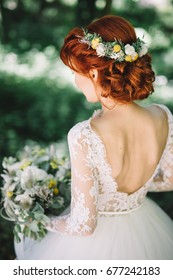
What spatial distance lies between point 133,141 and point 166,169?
0.37 meters

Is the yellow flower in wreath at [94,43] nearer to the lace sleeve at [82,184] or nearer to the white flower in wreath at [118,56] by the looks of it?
the white flower in wreath at [118,56]

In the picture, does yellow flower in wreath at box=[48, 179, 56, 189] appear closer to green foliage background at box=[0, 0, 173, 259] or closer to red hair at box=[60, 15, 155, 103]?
red hair at box=[60, 15, 155, 103]

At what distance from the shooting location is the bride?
5.90ft

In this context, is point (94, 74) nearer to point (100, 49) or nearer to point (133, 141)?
point (100, 49)

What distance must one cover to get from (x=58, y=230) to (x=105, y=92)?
2.17ft

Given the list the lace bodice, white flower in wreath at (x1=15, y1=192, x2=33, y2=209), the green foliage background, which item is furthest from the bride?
the green foliage background

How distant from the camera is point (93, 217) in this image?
1909 mm

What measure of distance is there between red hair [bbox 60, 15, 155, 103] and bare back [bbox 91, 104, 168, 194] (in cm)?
10

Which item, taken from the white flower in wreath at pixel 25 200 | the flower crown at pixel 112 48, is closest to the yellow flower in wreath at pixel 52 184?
the white flower in wreath at pixel 25 200

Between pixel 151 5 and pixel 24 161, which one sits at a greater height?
pixel 151 5

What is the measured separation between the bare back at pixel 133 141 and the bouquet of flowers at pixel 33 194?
15.5 inches

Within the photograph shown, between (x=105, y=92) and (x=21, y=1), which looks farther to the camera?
(x=21, y=1)

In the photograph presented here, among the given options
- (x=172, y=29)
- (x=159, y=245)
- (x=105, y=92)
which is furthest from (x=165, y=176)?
(x=172, y=29)

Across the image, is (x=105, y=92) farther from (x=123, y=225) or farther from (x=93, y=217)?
(x=123, y=225)
